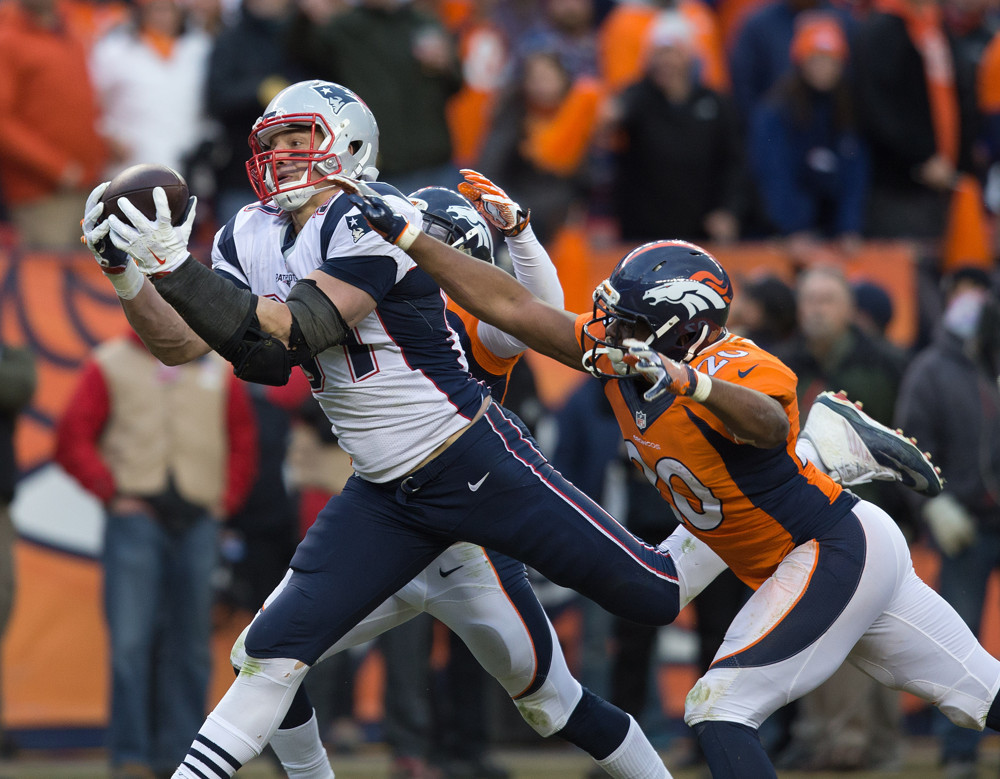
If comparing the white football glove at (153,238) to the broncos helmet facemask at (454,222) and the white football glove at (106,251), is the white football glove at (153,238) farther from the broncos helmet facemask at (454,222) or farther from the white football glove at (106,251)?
the broncos helmet facemask at (454,222)

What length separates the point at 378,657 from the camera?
7.62 meters

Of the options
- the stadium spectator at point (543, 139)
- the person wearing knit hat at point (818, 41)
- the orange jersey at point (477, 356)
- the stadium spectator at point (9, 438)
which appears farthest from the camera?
the person wearing knit hat at point (818, 41)

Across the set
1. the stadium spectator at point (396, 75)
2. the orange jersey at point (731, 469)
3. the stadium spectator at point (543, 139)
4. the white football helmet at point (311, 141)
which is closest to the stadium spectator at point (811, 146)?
the stadium spectator at point (543, 139)

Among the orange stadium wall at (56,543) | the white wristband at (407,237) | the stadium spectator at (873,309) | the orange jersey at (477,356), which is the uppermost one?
the white wristband at (407,237)

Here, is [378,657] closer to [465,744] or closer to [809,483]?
[465,744]

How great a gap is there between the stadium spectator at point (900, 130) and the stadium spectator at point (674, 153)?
86cm

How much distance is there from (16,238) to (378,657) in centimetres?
302

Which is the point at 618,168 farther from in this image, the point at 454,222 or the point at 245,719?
the point at 245,719

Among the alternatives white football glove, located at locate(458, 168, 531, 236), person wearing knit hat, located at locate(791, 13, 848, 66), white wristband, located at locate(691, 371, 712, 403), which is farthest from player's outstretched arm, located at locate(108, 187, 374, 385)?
person wearing knit hat, located at locate(791, 13, 848, 66)

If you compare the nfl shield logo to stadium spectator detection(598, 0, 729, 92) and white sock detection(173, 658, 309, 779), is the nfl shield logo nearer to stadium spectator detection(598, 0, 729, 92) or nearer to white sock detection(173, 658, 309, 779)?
white sock detection(173, 658, 309, 779)

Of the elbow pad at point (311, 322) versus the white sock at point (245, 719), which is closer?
the elbow pad at point (311, 322)

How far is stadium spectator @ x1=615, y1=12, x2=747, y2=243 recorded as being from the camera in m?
8.40

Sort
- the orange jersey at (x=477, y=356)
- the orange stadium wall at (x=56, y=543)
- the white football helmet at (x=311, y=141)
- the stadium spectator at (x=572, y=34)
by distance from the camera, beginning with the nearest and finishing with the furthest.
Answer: the white football helmet at (x=311, y=141), the orange jersey at (x=477, y=356), the orange stadium wall at (x=56, y=543), the stadium spectator at (x=572, y=34)

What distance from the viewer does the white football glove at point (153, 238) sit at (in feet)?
12.5
